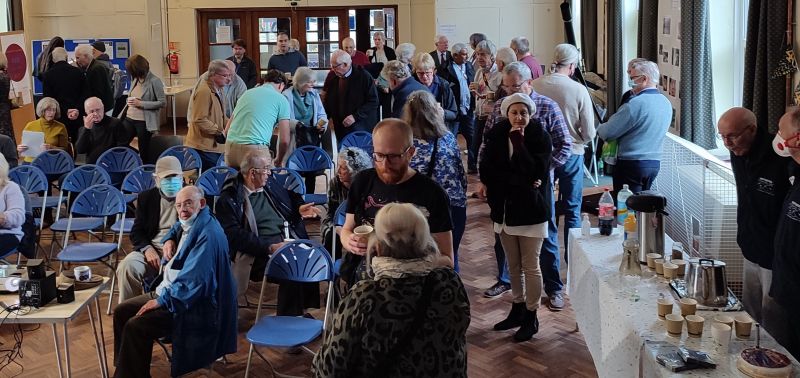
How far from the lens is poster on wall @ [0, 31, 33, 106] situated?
35.5 ft

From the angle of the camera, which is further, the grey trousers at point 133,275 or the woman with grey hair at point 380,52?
the woman with grey hair at point 380,52

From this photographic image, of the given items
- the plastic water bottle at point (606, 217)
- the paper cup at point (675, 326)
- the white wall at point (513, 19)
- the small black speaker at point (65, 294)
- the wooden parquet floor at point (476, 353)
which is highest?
the white wall at point (513, 19)

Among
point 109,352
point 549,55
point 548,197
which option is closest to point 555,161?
point 548,197

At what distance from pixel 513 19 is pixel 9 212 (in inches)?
365

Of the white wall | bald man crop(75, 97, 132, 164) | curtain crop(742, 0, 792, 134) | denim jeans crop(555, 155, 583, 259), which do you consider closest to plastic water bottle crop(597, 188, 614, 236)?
curtain crop(742, 0, 792, 134)

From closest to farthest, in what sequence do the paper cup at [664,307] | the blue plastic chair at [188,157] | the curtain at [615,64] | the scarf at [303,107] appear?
the paper cup at [664,307], the blue plastic chair at [188,157], the scarf at [303,107], the curtain at [615,64]

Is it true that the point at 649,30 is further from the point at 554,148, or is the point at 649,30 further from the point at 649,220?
the point at 649,220

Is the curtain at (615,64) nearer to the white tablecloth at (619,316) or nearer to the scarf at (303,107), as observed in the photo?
the scarf at (303,107)

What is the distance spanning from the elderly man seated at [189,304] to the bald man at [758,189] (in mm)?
2496

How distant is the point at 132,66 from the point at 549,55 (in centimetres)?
687

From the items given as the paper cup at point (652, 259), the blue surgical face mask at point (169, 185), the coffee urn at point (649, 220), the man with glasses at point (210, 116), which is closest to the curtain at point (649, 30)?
the man with glasses at point (210, 116)

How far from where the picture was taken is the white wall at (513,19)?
1355cm

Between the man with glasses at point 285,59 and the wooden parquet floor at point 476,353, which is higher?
the man with glasses at point 285,59

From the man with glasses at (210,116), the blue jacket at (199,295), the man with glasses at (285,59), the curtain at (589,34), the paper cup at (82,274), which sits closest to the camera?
the blue jacket at (199,295)
